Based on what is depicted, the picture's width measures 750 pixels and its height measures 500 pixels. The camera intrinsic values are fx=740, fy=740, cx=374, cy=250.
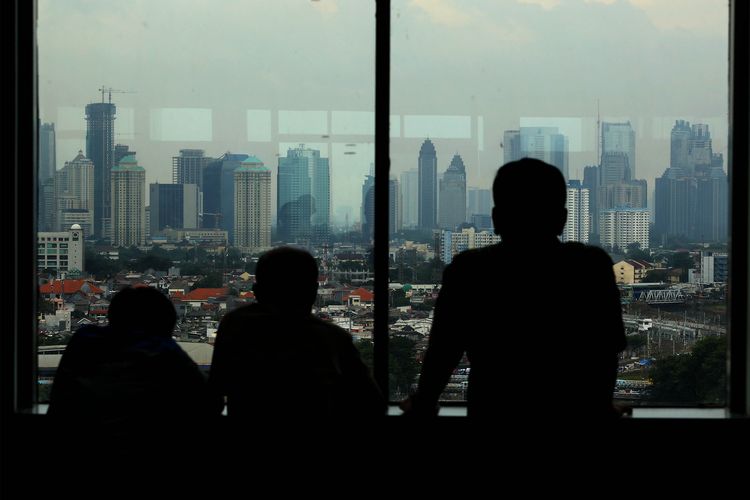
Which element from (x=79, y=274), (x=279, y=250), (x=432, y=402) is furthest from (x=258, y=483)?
(x=79, y=274)

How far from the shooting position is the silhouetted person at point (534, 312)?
1459 millimetres

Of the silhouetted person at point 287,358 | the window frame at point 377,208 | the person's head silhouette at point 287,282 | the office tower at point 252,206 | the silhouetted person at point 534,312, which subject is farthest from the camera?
the office tower at point 252,206

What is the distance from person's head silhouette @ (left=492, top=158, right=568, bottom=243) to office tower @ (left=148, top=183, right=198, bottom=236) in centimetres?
132

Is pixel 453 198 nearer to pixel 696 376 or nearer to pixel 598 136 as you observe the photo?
pixel 598 136

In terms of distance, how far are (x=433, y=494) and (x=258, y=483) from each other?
851 millimetres

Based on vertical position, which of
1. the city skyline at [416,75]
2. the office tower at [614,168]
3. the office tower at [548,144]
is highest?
the city skyline at [416,75]

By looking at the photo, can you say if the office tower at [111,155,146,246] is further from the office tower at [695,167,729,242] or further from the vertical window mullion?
the office tower at [695,167,729,242]

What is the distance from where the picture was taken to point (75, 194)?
8.32 ft

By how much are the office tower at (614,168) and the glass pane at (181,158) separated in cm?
90

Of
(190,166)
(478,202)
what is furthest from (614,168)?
(190,166)

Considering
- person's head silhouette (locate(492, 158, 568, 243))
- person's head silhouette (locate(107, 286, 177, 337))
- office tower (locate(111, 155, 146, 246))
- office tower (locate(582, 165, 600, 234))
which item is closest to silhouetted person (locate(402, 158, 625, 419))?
person's head silhouette (locate(492, 158, 568, 243))

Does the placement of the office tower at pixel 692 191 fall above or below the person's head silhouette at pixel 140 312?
above

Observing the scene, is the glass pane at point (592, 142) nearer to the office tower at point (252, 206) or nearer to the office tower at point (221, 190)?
the office tower at point (252, 206)

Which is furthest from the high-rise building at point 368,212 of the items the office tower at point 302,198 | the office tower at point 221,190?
the office tower at point 221,190
